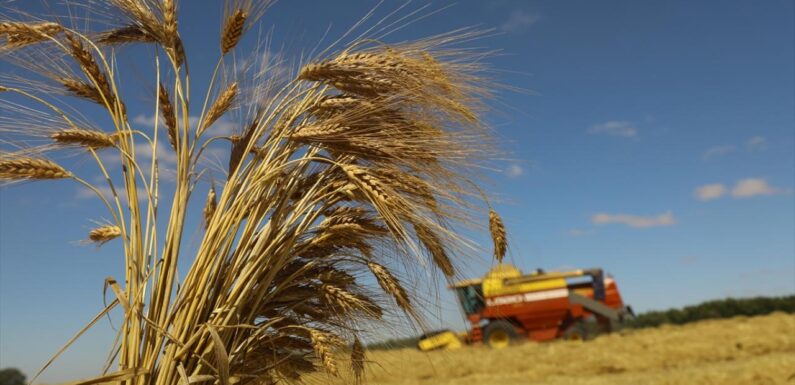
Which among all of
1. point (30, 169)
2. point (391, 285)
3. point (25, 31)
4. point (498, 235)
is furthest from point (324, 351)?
point (25, 31)

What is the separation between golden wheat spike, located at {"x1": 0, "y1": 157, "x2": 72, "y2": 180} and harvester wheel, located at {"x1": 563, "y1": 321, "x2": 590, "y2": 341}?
9.81 m

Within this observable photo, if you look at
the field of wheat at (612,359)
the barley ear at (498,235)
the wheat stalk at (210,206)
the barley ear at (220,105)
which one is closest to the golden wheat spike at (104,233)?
the wheat stalk at (210,206)

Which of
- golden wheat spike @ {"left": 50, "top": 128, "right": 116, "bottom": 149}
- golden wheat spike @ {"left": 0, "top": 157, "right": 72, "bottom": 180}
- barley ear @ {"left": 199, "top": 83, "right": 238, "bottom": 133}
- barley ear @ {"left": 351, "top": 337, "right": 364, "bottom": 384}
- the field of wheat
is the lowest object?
the field of wheat

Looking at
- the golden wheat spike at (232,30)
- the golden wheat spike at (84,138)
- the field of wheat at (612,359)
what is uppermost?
the golden wheat spike at (232,30)

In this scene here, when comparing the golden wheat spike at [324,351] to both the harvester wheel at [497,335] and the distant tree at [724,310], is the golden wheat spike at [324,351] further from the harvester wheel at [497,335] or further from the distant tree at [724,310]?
the distant tree at [724,310]

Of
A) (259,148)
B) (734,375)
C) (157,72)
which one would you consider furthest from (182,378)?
Result: (734,375)

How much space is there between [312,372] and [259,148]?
0.57 meters

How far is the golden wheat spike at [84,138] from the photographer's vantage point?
4.73ft

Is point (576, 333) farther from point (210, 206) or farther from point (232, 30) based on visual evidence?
point (232, 30)

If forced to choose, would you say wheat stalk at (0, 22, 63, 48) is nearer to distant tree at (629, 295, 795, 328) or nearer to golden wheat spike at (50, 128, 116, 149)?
golden wheat spike at (50, 128, 116, 149)

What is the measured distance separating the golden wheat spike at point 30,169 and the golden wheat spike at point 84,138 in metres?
0.10

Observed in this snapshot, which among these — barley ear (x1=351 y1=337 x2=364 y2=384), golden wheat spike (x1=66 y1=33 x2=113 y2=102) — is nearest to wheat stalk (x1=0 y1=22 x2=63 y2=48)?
golden wheat spike (x1=66 y1=33 x2=113 y2=102)

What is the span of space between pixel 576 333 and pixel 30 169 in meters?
10.1

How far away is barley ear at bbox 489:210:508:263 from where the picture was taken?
129 cm
